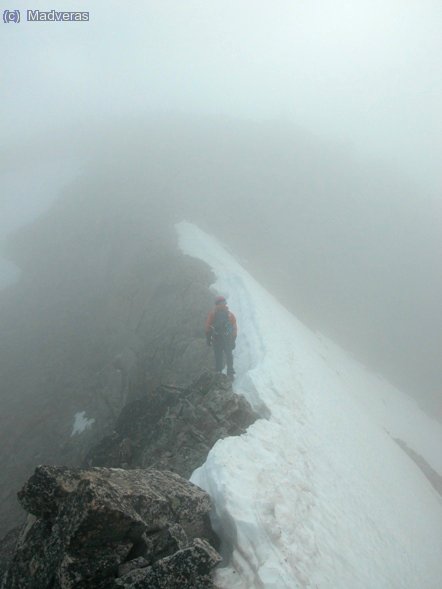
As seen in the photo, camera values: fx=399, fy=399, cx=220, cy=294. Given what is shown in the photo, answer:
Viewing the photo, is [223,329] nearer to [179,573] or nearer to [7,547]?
[7,547]

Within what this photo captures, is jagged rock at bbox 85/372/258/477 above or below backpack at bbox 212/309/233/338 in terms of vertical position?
below

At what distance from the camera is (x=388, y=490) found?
617 inches

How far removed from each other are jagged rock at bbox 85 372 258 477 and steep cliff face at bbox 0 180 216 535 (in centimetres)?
412

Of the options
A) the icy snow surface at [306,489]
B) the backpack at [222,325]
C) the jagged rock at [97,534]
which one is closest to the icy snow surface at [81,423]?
the icy snow surface at [306,489]

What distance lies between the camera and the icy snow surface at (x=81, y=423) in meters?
18.4

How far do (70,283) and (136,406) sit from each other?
890 inches

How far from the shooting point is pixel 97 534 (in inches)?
215

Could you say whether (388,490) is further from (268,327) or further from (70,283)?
(70,283)

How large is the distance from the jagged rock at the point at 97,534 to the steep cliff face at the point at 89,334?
33.9 ft

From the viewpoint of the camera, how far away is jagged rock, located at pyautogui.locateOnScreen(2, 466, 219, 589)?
17.6 feet

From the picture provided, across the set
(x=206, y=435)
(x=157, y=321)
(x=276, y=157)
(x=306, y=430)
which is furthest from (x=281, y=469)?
(x=276, y=157)

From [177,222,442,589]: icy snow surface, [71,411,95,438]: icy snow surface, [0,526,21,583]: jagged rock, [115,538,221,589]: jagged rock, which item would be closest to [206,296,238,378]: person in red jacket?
[177,222,442,589]: icy snow surface

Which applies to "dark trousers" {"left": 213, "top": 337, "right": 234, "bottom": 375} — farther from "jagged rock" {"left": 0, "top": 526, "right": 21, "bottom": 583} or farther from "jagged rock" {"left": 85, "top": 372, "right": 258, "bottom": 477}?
"jagged rock" {"left": 0, "top": 526, "right": 21, "bottom": 583}

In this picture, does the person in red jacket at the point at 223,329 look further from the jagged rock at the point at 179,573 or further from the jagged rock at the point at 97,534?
the jagged rock at the point at 179,573
